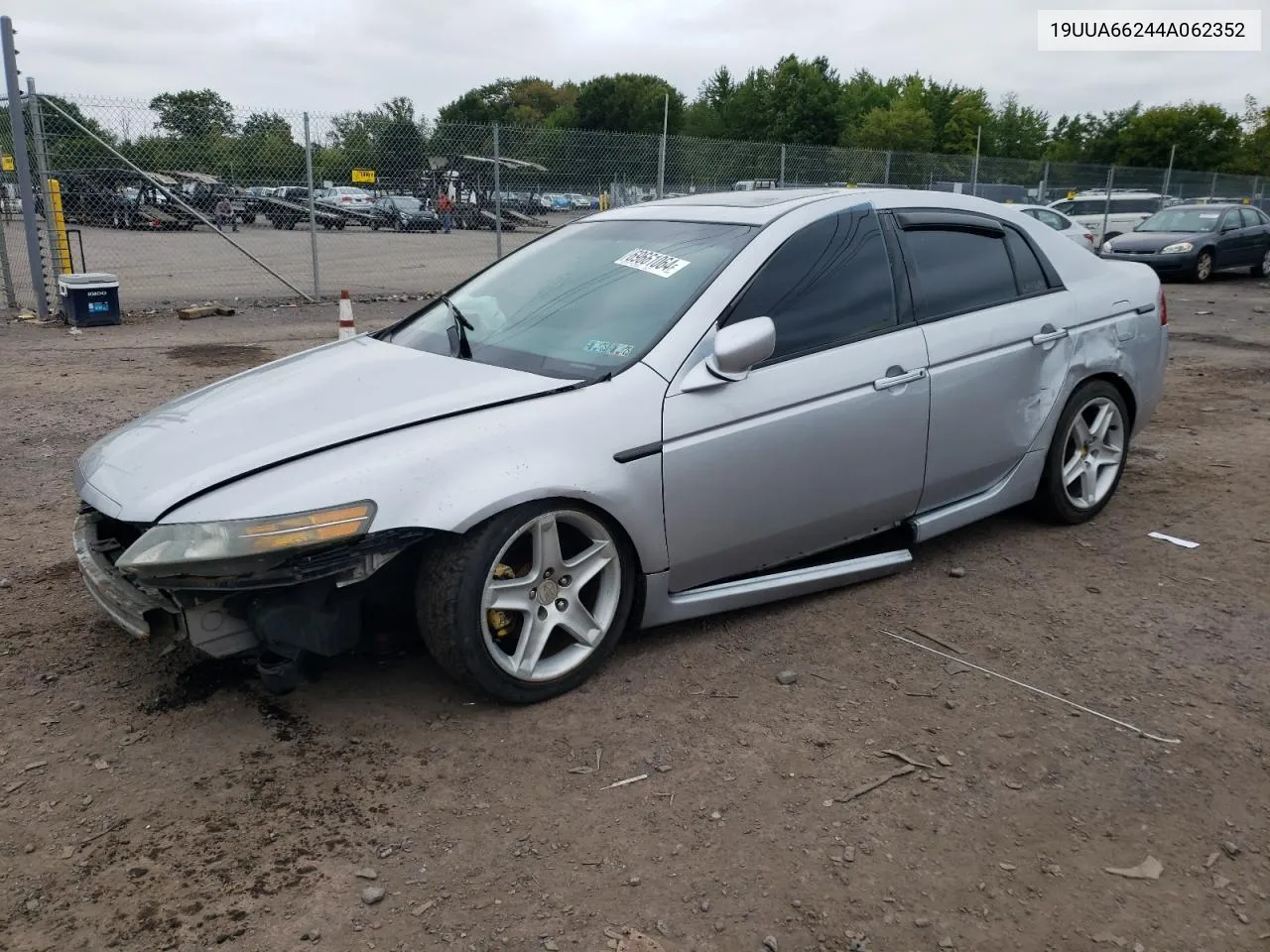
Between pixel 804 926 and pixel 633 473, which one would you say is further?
pixel 633 473

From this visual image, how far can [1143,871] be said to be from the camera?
241cm

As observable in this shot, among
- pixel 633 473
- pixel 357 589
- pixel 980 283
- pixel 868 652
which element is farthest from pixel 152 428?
pixel 980 283

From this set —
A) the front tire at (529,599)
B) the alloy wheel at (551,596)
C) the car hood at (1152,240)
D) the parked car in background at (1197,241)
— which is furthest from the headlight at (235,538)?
the car hood at (1152,240)

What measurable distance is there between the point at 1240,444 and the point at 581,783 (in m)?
5.63

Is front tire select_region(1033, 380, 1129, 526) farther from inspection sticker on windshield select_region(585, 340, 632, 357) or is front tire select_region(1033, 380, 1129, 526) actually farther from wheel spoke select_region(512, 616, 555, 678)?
wheel spoke select_region(512, 616, 555, 678)

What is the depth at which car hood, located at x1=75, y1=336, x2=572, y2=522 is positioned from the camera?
2.90 m

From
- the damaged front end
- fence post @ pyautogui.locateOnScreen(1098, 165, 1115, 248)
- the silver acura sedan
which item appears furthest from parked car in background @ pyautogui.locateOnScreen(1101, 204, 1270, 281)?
the damaged front end

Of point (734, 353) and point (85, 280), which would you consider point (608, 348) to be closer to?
point (734, 353)

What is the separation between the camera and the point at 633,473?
315 cm

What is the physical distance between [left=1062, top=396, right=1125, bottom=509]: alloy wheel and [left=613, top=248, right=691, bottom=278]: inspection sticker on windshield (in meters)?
2.11

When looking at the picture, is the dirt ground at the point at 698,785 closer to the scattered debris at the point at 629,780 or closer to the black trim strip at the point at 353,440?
the scattered debris at the point at 629,780

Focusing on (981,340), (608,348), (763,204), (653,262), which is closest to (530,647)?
(608,348)

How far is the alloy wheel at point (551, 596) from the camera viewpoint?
3.01m

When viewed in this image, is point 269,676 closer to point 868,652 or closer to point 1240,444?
point 868,652
